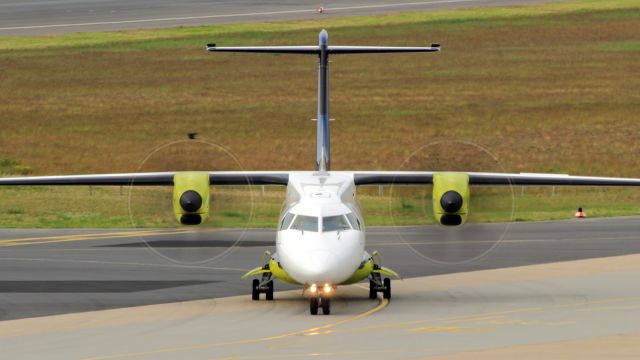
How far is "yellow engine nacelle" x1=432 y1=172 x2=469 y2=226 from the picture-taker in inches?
1167

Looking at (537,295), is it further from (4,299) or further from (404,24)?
(404,24)

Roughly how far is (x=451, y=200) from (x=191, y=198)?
5.46 m

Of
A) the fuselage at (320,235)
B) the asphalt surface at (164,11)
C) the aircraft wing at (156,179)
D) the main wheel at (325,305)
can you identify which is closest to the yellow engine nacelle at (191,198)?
the aircraft wing at (156,179)

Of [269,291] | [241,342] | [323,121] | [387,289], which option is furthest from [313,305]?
[323,121]

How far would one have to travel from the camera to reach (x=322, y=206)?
28.2m

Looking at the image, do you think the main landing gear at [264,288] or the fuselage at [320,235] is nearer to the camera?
the fuselage at [320,235]

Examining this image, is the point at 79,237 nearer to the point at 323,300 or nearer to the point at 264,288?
the point at 264,288

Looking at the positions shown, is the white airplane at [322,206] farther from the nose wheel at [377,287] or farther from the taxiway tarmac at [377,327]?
the taxiway tarmac at [377,327]

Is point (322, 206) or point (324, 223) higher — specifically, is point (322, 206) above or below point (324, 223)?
above

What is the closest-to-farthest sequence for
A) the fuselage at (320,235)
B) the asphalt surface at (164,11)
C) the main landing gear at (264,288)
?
the fuselage at (320,235) < the main landing gear at (264,288) < the asphalt surface at (164,11)

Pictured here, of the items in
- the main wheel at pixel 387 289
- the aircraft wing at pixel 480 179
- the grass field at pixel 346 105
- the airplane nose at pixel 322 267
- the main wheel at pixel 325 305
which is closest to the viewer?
the airplane nose at pixel 322 267

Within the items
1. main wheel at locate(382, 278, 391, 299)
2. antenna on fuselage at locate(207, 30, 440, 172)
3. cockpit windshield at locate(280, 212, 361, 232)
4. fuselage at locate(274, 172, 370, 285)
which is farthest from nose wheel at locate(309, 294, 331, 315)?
antenna on fuselage at locate(207, 30, 440, 172)

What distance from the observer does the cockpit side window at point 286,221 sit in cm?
2830

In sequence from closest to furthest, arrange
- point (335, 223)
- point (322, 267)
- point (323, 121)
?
point (322, 267) < point (335, 223) < point (323, 121)
